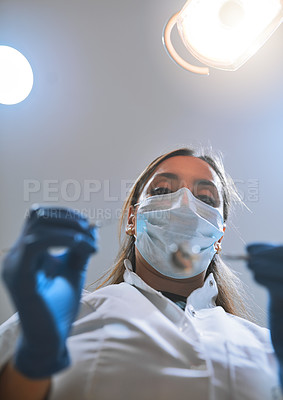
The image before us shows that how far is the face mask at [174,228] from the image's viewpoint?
3.24 ft

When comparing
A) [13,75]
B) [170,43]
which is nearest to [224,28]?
[170,43]

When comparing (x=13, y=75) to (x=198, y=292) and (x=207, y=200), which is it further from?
(x=198, y=292)

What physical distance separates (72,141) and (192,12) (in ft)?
3.12

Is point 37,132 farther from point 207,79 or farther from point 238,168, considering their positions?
point 238,168

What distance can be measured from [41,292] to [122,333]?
25 cm

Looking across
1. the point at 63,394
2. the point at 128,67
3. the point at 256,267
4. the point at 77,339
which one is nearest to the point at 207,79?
the point at 128,67

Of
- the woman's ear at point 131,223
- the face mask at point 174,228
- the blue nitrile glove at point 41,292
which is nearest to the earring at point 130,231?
the woman's ear at point 131,223

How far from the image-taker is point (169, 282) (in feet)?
3.51

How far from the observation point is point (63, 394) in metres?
0.64

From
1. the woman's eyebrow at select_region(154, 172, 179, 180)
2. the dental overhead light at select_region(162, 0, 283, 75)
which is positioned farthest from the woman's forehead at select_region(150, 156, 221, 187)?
the dental overhead light at select_region(162, 0, 283, 75)

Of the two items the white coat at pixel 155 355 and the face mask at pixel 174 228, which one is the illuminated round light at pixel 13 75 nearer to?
the face mask at pixel 174 228

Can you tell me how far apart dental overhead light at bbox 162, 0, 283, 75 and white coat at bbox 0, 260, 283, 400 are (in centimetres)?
80

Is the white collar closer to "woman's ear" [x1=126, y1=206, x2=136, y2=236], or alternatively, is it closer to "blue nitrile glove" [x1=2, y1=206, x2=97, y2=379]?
"woman's ear" [x1=126, y1=206, x2=136, y2=236]

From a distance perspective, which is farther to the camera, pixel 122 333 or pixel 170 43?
pixel 170 43
